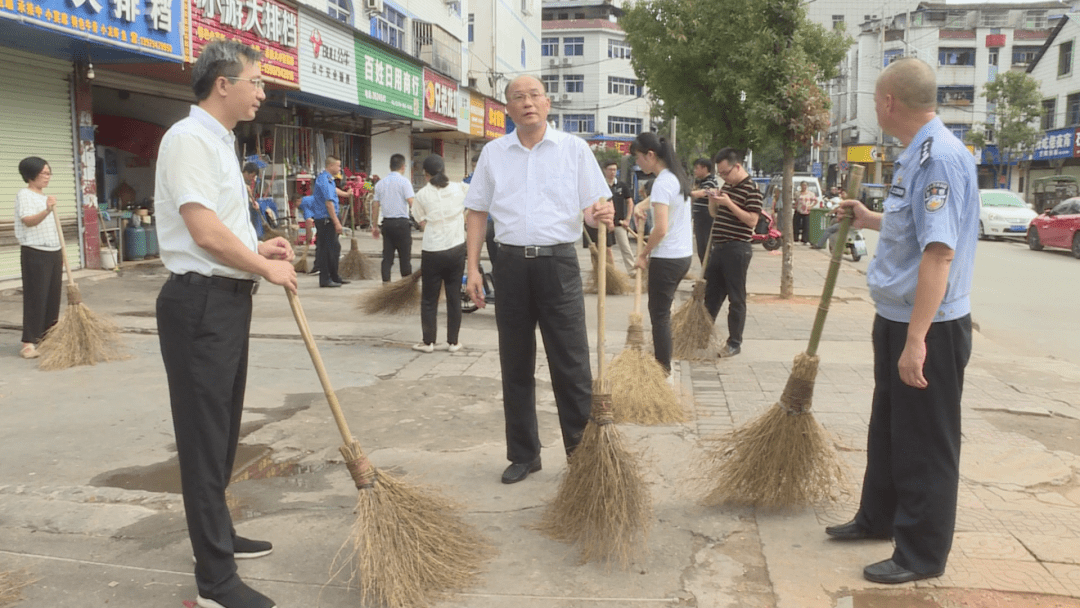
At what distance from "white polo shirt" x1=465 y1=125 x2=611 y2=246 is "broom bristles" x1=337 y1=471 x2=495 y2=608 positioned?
128 cm

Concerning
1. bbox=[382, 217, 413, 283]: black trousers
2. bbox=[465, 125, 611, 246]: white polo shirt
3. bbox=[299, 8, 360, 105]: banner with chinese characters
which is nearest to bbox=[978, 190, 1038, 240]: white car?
bbox=[299, 8, 360, 105]: banner with chinese characters

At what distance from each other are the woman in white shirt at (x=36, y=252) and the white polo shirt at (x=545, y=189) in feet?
14.1

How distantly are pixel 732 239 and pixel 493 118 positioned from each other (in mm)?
23322

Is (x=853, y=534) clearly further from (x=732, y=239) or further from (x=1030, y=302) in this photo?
(x=1030, y=302)

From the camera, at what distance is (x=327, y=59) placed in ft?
49.8

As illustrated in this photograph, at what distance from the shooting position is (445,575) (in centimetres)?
303

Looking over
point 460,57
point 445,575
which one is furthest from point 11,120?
point 460,57

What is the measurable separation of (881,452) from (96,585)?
2864 millimetres

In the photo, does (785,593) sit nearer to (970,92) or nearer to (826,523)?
(826,523)

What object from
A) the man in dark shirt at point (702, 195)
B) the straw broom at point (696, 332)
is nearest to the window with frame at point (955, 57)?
the man in dark shirt at point (702, 195)

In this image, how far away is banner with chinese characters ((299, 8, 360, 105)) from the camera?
14.3 meters

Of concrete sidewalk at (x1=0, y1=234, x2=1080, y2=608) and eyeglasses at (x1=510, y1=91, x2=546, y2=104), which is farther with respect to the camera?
eyeglasses at (x1=510, y1=91, x2=546, y2=104)

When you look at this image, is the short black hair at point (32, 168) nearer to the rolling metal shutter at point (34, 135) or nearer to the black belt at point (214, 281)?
the rolling metal shutter at point (34, 135)

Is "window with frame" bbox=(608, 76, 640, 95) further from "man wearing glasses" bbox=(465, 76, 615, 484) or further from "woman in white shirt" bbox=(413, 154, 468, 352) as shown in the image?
"man wearing glasses" bbox=(465, 76, 615, 484)
